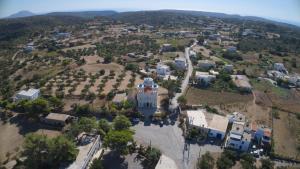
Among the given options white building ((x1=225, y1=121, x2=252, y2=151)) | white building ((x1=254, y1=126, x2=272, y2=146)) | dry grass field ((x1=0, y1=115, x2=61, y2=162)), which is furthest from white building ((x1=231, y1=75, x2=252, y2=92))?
dry grass field ((x1=0, y1=115, x2=61, y2=162))

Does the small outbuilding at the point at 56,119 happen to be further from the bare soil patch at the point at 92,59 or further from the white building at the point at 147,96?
the bare soil patch at the point at 92,59

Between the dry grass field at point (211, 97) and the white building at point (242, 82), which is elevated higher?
the white building at point (242, 82)

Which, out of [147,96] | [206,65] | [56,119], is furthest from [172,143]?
[206,65]

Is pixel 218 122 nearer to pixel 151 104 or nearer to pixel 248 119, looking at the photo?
pixel 248 119

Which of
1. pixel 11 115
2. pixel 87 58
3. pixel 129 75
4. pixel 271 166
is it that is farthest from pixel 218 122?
pixel 87 58

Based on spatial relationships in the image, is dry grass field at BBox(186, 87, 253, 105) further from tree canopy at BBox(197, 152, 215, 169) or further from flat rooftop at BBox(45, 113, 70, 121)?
flat rooftop at BBox(45, 113, 70, 121)

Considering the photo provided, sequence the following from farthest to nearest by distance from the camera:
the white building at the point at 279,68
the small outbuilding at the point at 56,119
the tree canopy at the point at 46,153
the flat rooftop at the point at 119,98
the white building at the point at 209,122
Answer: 1. the white building at the point at 279,68
2. the flat rooftop at the point at 119,98
3. the small outbuilding at the point at 56,119
4. the white building at the point at 209,122
5. the tree canopy at the point at 46,153

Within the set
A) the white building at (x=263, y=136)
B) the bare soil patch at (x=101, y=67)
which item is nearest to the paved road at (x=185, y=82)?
the white building at (x=263, y=136)
